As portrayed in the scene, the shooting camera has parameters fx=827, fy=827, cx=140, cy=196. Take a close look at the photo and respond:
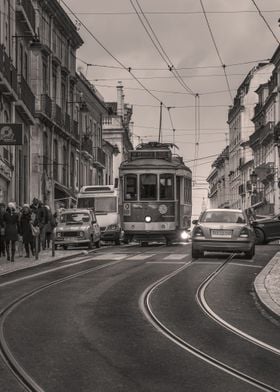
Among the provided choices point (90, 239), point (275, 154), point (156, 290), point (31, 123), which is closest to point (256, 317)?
point (156, 290)

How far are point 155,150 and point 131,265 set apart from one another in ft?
42.3

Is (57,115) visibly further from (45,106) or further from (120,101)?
(120,101)

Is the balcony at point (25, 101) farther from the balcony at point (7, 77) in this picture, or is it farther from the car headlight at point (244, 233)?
the car headlight at point (244, 233)

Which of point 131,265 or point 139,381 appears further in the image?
point 131,265

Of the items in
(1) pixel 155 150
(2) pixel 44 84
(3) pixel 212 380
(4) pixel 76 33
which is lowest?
(3) pixel 212 380

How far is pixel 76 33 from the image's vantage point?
50875 millimetres

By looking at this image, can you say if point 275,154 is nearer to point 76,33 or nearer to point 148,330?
point 76,33

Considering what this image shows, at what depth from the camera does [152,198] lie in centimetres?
3228

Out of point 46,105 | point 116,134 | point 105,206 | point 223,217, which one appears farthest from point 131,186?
point 116,134

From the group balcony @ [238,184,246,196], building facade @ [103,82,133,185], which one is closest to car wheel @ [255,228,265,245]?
building facade @ [103,82,133,185]

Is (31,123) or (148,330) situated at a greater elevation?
(31,123)

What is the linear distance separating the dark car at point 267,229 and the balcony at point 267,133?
3737 cm

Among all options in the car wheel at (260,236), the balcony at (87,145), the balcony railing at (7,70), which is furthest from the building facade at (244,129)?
the balcony railing at (7,70)

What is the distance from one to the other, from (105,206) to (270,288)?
23.9 meters
